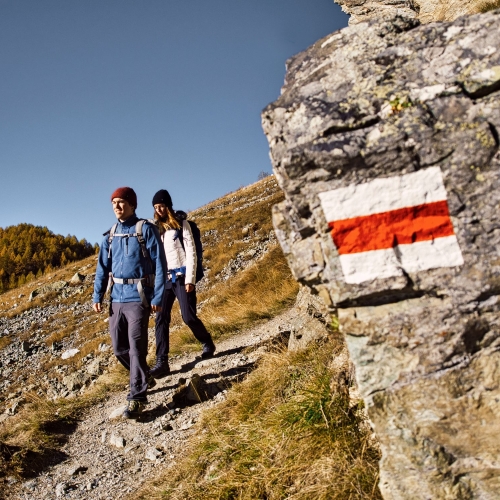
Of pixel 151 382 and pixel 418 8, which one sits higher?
pixel 418 8

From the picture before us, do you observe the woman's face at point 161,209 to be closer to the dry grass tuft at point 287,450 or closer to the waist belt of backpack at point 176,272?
the waist belt of backpack at point 176,272

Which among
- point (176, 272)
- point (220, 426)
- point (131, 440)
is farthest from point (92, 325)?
point (220, 426)

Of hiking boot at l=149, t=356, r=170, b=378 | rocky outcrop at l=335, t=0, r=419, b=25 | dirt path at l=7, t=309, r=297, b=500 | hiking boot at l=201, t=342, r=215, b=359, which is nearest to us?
dirt path at l=7, t=309, r=297, b=500

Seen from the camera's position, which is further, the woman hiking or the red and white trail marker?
the woman hiking

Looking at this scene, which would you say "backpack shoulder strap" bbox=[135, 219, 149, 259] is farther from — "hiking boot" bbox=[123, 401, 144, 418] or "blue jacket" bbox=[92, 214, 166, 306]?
"hiking boot" bbox=[123, 401, 144, 418]

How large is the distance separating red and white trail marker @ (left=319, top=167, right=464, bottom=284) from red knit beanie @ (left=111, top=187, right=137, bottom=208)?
340cm

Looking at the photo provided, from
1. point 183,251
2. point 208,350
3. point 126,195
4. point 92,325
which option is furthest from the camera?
point 92,325

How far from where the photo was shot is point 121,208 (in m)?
4.88

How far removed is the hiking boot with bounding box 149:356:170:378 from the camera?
19.7ft

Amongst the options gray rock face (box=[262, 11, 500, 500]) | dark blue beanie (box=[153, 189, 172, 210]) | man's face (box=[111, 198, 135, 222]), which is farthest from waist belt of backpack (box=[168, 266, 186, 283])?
gray rock face (box=[262, 11, 500, 500])

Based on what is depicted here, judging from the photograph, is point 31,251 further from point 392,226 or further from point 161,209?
point 392,226

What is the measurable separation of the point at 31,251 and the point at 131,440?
154ft

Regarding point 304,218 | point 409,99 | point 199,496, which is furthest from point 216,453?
point 409,99

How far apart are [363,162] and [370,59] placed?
613mm
